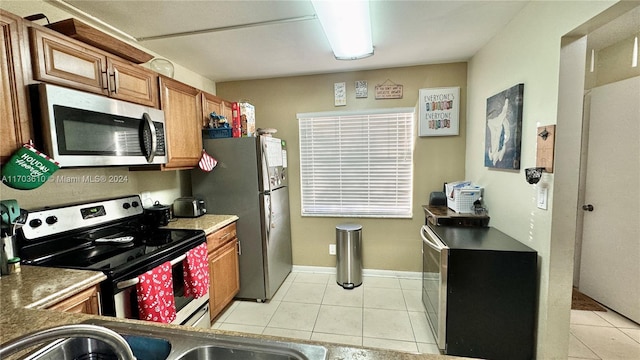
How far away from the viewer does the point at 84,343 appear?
2.77 feet

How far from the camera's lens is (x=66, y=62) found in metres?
1.40

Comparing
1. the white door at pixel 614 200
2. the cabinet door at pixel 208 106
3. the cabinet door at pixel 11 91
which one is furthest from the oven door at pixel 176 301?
the white door at pixel 614 200

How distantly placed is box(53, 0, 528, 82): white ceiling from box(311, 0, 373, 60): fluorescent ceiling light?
0.10m

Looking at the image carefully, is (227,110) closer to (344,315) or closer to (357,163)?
(357,163)

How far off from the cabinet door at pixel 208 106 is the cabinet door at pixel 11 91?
4.36 ft

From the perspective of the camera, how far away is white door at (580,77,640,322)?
2047 millimetres

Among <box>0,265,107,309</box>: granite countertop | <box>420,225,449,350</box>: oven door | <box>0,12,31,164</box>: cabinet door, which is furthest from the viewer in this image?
<box>420,225,449,350</box>: oven door

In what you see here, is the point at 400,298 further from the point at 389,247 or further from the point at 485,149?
the point at 485,149

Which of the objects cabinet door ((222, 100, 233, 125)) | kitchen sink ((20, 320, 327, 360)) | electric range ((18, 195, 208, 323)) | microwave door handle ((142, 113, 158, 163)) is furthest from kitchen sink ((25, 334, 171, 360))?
cabinet door ((222, 100, 233, 125))

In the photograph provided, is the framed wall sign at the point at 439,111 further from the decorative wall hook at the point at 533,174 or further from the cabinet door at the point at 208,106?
the cabinet door at the point at 208,106

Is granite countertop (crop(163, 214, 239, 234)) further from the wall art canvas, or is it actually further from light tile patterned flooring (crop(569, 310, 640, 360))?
light tile patterned flooring (crop(569, 310, 640, 360))

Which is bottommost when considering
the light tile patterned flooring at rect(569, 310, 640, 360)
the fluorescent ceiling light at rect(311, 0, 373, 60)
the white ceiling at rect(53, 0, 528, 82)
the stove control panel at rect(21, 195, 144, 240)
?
the light tile patterned flooring at rect(569, 310, 640, 360)

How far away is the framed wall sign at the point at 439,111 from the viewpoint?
282cm

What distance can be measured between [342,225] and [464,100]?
6.22 feet
